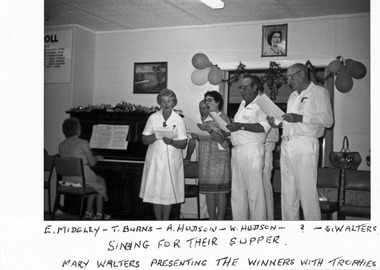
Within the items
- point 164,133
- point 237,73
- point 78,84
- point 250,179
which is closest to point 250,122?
point 250,179

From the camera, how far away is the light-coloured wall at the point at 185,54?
5.50 m

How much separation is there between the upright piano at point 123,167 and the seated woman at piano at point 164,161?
1.19 metres

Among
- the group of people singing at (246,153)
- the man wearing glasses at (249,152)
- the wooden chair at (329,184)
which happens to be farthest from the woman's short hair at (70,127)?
the wooden chair at (329,184)

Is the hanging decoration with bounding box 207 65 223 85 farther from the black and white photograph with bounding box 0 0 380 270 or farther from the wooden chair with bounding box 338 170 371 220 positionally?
the wooden chair with bounding box 338 170 371 220

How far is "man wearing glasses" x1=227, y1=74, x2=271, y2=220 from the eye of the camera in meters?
4.15

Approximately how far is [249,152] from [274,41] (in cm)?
260

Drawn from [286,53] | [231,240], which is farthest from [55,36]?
[286,53]

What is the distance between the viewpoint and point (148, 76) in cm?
653

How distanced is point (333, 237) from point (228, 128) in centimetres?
216

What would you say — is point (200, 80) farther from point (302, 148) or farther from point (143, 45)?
point (302, 148)

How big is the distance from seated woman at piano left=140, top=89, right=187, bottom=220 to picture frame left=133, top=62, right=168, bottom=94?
200cm
